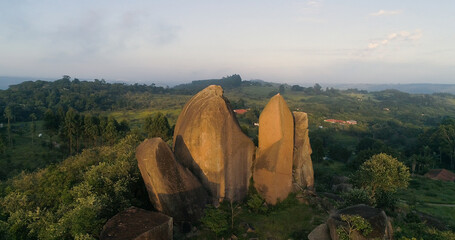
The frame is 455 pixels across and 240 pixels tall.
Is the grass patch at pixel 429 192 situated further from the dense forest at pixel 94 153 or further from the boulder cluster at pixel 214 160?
the boulder cluster at pixel 214 160

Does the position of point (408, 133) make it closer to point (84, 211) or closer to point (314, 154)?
point (314, 154)

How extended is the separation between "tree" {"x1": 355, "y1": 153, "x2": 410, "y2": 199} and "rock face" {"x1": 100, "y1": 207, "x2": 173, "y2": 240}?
827 inches

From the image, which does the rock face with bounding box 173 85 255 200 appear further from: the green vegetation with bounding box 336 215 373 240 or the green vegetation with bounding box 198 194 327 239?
the green vegetation with bounding box 336 215 373 240

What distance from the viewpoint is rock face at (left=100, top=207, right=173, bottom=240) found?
14.0m

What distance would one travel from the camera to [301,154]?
25.8 metres

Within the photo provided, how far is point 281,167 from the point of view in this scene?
22953 millimetres

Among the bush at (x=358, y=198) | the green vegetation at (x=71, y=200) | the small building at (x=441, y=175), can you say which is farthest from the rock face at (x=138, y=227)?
the small building at (x=441, y=175)

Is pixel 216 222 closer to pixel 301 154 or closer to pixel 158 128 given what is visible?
pixel 301 154

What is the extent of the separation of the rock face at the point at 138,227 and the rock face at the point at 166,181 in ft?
7.25

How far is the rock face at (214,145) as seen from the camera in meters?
21.0

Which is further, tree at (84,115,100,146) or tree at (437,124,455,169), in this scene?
tree at (437,124,455,169)

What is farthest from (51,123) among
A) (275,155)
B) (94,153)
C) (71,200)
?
(275,155)

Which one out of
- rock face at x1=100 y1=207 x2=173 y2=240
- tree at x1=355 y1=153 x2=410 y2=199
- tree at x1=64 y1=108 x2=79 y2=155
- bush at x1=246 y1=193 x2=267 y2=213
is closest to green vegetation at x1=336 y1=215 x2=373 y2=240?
bush at x1=246 y1=193 x2=267 y2=213

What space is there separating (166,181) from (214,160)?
14.0 feet
